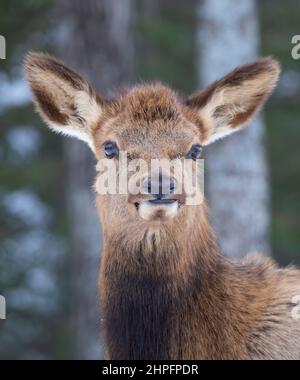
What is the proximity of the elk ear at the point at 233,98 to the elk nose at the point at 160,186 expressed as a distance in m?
1.36

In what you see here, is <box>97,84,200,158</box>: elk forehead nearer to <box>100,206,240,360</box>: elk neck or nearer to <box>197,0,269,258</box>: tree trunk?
<box>100,206,240,360</box>: elk neck

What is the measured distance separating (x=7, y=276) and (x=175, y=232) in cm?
960

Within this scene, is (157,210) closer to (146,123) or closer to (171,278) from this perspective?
(171,278)

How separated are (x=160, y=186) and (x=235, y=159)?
788 cm

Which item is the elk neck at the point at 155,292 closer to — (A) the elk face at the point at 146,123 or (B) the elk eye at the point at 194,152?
(A) the elk face at the point at 146,123

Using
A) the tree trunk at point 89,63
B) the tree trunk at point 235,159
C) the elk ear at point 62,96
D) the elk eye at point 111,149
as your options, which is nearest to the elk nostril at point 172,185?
the elk eye at point 111,149

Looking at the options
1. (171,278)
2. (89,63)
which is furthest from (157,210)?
(89,63)

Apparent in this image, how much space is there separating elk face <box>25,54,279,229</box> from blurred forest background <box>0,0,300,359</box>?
1.46 meters

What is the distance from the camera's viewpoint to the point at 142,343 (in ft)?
23.2

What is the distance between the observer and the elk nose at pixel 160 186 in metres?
6.48

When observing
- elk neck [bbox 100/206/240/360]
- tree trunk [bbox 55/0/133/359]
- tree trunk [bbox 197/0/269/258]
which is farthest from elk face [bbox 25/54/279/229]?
tree trunk [bbox 197/0/269/258]

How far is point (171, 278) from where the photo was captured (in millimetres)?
7078

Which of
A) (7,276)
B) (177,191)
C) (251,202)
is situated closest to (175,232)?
(177,191)

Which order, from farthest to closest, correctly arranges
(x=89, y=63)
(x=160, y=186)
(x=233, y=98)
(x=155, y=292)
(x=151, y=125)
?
(x=89, y=63) → (x=233, y=98) → (x=151, y=125) → (x=155, y=292) → (x=160, y=186)
